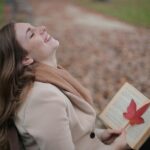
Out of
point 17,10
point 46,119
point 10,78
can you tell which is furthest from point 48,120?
point 17,10

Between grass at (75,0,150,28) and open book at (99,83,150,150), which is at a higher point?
open book at (99,83,150,150)

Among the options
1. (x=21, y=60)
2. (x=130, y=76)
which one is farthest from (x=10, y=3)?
(x=21, y=60)

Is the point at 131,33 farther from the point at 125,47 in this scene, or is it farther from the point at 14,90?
the point at 14,90

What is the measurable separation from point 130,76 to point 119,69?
11.5 inches

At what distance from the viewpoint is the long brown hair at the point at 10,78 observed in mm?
2041

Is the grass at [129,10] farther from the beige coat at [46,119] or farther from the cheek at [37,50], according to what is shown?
the beige coat at [46,119]

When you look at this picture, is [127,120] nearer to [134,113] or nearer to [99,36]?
[134,113]

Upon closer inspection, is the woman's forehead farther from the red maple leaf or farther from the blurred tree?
the blurred tree

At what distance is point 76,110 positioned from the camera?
2.16 metres

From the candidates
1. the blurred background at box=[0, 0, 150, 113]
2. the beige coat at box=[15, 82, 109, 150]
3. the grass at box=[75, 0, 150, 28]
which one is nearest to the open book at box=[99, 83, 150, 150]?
the beige coat at box=[15, 82, 109, 150]

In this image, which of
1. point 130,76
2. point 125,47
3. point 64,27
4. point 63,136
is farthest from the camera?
point 64,27

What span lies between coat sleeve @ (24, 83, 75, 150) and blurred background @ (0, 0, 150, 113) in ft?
7.95

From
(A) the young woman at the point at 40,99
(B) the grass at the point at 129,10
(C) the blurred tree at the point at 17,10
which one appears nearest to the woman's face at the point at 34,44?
(A) the young woman at the point at 40,99

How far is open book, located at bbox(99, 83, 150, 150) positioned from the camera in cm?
217
